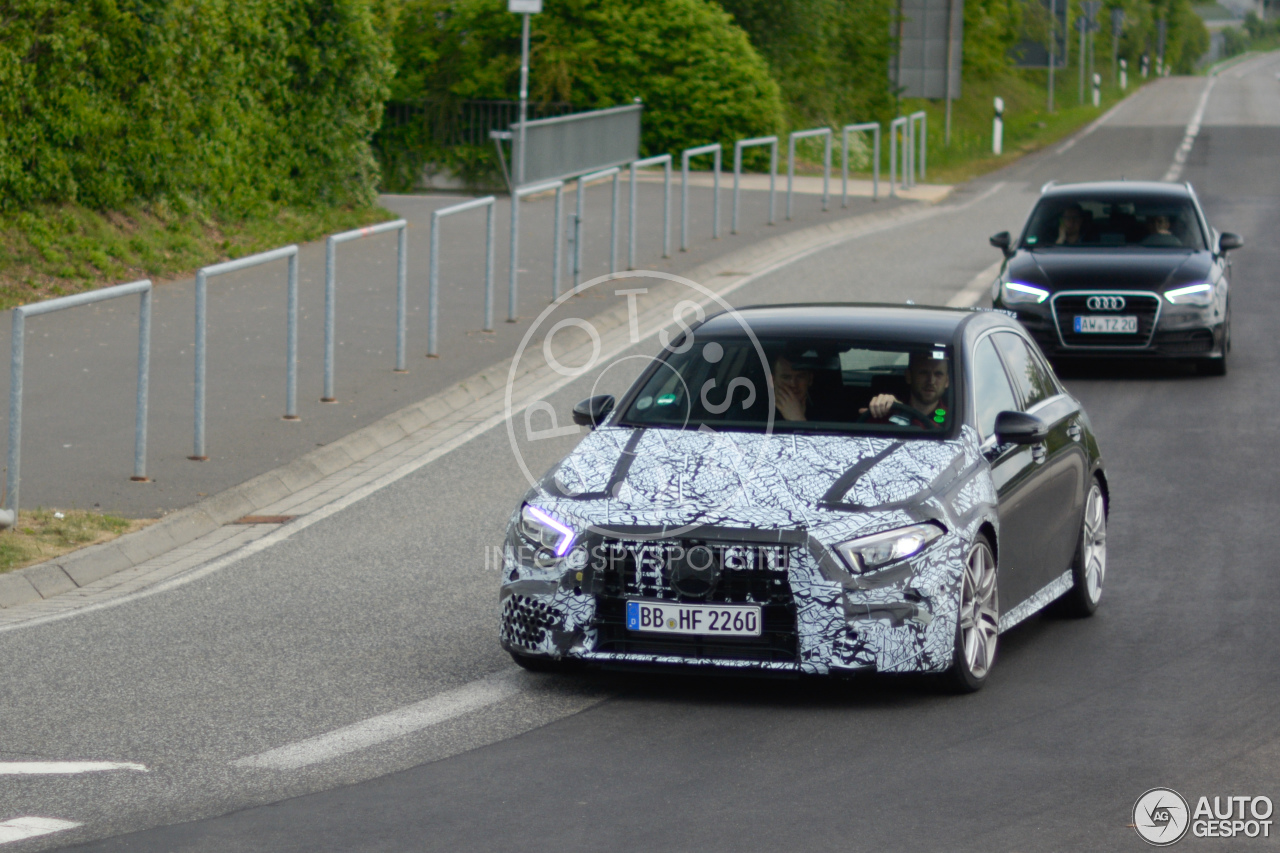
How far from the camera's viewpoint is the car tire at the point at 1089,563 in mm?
8844

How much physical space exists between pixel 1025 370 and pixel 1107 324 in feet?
24.6

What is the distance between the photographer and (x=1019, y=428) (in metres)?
7.94

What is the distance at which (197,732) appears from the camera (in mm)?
6992

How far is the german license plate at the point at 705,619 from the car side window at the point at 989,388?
1.49 m

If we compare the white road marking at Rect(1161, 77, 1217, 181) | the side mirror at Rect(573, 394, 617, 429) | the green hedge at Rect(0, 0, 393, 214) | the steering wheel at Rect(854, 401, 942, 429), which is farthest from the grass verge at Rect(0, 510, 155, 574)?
the white road marking at Rect(1161, 77, 1217, 181)

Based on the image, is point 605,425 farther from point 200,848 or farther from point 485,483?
point 485,483

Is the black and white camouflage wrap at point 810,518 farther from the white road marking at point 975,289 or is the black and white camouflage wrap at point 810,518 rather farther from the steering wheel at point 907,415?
the white road marking at point 975,289

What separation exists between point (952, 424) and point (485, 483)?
4799mm

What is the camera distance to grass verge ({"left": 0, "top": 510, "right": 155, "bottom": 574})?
9586 millimetres

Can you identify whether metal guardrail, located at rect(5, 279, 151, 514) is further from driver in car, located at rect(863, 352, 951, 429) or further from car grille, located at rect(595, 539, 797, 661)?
driver in car, located at rect(863, 352, 951, 429)

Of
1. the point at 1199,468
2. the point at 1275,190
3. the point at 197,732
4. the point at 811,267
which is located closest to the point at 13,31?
the point at 811,267

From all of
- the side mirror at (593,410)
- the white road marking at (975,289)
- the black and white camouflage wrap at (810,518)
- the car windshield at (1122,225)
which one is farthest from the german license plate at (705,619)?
the white road marking at (975,289)

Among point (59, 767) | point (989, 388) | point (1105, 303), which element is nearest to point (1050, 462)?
point (989, 388)

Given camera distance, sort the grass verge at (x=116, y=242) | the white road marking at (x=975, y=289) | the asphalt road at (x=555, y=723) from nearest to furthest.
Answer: the asphalt road at (x=555, y=723), the grass verge at (x=116, y=242), the white road marking at (x=975, y=289)
